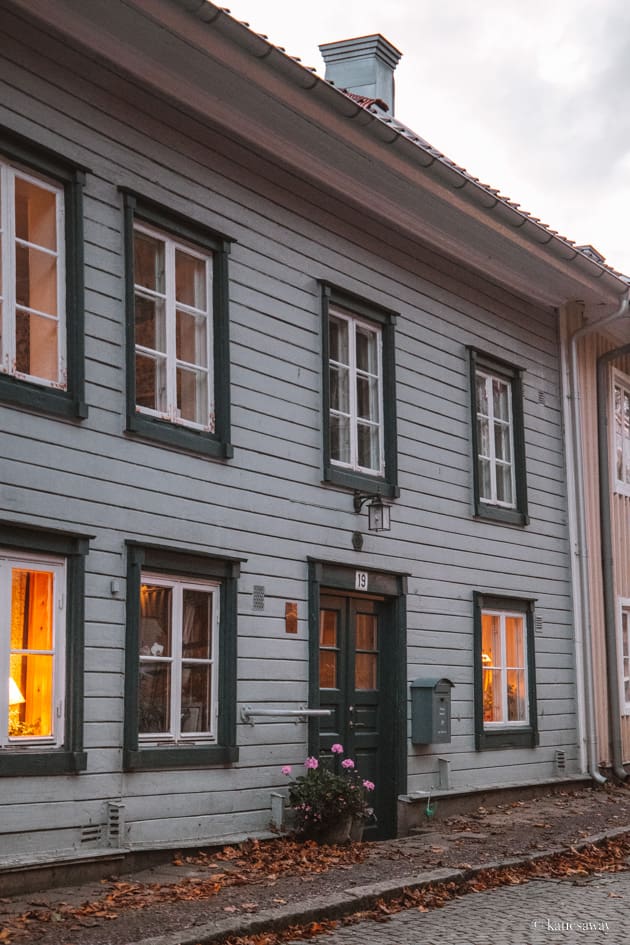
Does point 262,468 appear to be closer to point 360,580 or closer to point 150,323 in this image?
point 150,323

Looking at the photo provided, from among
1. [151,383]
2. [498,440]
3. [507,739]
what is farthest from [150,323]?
[507,739]

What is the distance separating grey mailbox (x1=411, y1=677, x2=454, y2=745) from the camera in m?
12.7

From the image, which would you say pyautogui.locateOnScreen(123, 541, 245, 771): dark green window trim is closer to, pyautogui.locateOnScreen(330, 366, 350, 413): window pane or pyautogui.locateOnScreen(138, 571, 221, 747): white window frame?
pyautogui.locateOnScreen(138, 571, 221, 747): white window frame

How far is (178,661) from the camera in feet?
33.4

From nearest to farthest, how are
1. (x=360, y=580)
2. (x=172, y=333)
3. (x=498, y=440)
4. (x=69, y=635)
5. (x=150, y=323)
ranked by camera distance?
(x=69, y=635), (x=150, y=323), (x=172, y=333), (x=360, y=580), (x=498, y=440)

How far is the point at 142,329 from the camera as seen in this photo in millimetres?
10211

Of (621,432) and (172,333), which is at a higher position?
(621,432)

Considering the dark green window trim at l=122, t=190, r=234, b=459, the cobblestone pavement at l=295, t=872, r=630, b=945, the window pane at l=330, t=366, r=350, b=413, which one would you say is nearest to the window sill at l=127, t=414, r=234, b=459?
the dark green window trim at l=122, t=190, r=234, b=459

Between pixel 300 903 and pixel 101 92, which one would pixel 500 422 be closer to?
pixel 101 92

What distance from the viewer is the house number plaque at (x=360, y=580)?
12.2 metres

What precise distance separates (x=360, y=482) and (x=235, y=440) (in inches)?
70.3

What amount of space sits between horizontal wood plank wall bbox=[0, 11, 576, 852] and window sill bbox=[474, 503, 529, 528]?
111 mm

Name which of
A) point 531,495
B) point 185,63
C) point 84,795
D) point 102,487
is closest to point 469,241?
point 531,495

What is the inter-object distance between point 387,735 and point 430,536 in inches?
78.6
